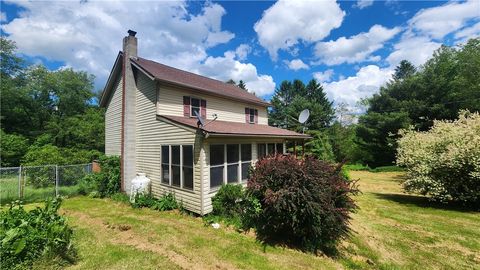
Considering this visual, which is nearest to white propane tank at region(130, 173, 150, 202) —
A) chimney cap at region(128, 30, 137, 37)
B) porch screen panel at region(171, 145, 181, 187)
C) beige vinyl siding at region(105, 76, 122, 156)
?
porch screen panel at region(171, 145, 181, 187)

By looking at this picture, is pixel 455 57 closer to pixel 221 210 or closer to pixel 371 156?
pixel 371 156

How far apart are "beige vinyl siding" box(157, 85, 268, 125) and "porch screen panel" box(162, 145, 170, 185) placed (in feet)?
5.78

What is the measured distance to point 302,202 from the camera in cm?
614

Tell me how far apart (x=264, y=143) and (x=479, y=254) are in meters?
8.66

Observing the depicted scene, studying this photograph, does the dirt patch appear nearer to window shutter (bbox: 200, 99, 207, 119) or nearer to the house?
the house

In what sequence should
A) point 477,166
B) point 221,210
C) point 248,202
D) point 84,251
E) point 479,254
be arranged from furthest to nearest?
point 477,166 < point 221,210 < point 248,202 < point 479,254 < point 84,251

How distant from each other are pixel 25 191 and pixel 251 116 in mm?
13253

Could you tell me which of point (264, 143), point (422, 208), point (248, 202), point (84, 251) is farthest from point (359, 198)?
point (84, 251)

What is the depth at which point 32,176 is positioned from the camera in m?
11.0

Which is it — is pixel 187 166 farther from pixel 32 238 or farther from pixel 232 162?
pixel 32 238

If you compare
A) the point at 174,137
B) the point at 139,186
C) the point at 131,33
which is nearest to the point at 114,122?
the point at 131,33

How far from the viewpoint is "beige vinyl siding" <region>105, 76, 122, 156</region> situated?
1327 cm

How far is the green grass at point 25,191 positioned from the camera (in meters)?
10.3

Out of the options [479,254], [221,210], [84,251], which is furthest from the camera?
[221,210]
